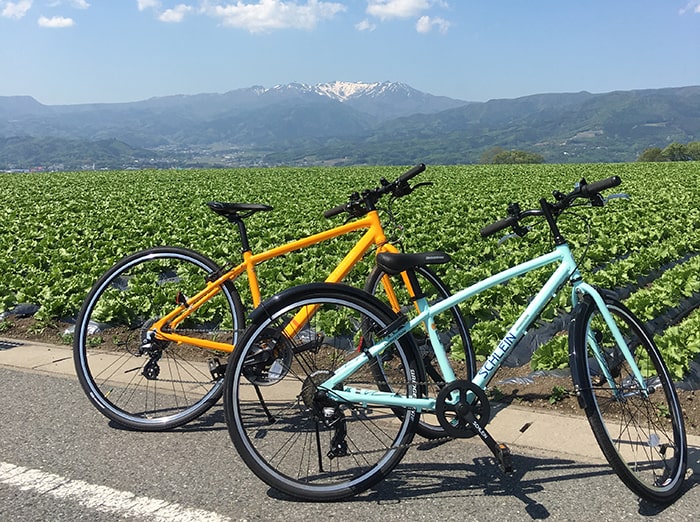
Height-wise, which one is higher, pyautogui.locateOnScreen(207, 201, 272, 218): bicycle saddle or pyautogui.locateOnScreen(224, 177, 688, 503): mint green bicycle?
pyautogui.locateOnScreen(207, 201, 272, 218): bicycle saddle

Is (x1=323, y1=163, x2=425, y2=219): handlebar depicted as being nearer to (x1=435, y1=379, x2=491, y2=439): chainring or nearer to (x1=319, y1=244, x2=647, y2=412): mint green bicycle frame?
(x1=319, y1=244, x2=647, y2=412): mint green bicycle frame

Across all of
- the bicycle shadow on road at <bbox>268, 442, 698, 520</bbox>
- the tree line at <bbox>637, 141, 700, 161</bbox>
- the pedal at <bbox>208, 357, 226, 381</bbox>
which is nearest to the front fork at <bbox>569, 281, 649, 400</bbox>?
the bicycle shadow on road at <bbox>268, 442, 698, 520</bbox>

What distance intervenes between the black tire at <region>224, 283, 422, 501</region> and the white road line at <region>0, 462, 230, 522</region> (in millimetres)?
413

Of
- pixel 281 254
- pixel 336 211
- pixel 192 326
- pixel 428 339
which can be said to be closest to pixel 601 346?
pixel 428 339

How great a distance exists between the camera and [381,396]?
338cm

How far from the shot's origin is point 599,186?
10.8ft

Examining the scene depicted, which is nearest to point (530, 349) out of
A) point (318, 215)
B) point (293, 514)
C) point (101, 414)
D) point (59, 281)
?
point (293, 514)

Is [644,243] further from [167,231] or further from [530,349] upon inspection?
[167,231]

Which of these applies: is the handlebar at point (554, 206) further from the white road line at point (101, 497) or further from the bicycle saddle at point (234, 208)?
the white road line at point (101, 497)

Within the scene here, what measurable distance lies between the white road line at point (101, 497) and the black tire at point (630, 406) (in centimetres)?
197

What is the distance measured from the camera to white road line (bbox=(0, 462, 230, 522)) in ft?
10.4

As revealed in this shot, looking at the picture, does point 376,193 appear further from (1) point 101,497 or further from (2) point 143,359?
(2) point 143,359

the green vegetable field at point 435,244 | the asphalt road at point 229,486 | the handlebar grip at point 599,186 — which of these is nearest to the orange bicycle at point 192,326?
the asphalt road at point 229,486

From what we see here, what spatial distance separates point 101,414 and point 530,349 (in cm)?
393
